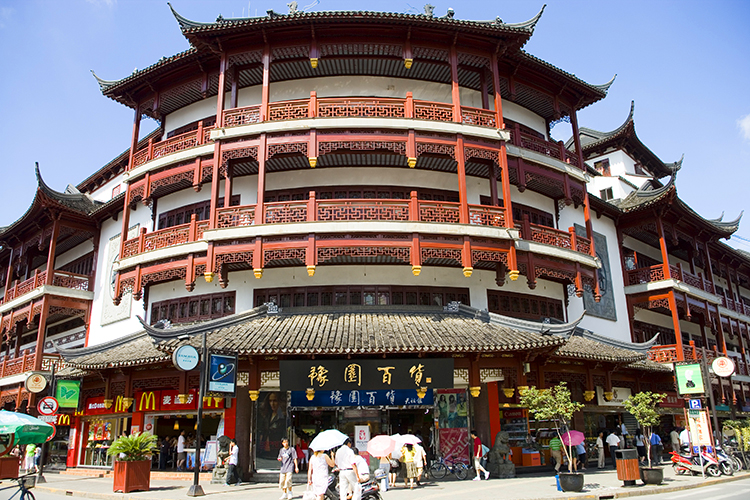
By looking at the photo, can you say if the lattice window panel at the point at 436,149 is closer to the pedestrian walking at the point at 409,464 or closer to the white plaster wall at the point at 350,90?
the white plaster wall at the point at 350,90

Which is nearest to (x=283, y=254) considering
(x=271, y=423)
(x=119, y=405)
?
(x=271, y=423)

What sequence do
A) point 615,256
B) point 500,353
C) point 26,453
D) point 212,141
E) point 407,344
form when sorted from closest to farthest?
point 407,344, point 500,353, point 212,141, point 26,453, point 615,256

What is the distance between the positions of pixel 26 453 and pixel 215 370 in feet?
54.6

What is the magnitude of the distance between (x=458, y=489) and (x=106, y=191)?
2655 cm

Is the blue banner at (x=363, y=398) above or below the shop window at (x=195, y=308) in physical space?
below

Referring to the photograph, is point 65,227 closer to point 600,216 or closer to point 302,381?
point 302,381

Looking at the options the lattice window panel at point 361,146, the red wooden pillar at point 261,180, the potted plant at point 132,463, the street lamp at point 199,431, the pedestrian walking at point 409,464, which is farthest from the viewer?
the lattice window panel at point 361,146

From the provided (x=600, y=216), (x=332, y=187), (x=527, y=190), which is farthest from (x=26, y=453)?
(x=600, y=216)

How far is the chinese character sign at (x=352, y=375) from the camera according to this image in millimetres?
17842

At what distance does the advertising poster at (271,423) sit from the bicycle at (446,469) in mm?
4999

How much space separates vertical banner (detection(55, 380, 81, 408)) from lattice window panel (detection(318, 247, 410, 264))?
1126cm

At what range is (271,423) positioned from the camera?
63.2 feet

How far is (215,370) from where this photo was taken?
16.3 meters

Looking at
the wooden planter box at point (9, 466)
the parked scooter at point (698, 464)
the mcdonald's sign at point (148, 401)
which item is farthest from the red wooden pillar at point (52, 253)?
the parked scooter at point (698, 464)
